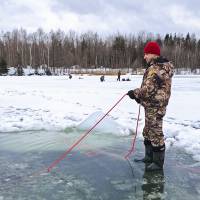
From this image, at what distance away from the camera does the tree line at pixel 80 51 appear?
73.1 meters

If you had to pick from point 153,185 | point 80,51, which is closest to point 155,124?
point 153,185

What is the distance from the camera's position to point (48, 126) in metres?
7.48

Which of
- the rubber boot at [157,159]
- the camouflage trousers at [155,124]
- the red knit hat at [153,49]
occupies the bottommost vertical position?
the rubber boot at [157,159]

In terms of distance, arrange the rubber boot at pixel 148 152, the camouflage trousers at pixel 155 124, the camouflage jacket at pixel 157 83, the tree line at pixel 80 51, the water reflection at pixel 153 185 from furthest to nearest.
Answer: the tree line at pixel 80 51
the rubber boot at pixel 148 152
the camouflage trousers at pixel 155 124
the camouflage jacket at pixel 157 83
the water reflection at pixel 153 185

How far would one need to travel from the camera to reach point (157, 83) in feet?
13.7

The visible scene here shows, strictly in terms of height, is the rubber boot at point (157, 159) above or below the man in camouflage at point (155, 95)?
below

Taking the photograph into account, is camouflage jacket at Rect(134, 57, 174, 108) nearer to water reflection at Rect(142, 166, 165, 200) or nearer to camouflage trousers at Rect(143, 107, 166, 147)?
camouflage trousers at Rect(143, 107, 166, 147)

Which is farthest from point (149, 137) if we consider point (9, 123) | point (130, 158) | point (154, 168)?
point (9, 123)

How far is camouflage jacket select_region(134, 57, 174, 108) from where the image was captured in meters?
4.16

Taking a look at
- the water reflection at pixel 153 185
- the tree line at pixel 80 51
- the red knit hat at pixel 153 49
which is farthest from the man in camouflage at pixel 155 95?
the tree line at pixel 80 51

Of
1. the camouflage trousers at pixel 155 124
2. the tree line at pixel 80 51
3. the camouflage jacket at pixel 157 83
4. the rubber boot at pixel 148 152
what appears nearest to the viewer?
the camouflage jacket at pixel 157 83

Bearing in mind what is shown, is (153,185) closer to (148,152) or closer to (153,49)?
(148,152)

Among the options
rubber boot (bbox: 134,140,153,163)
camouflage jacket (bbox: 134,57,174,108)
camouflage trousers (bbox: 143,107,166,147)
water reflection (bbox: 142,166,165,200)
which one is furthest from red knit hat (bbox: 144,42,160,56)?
water reflection (bbox: 142,166,165,200)

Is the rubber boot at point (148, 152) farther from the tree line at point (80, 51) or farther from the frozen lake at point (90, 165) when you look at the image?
the tree line at point (80, 51)
